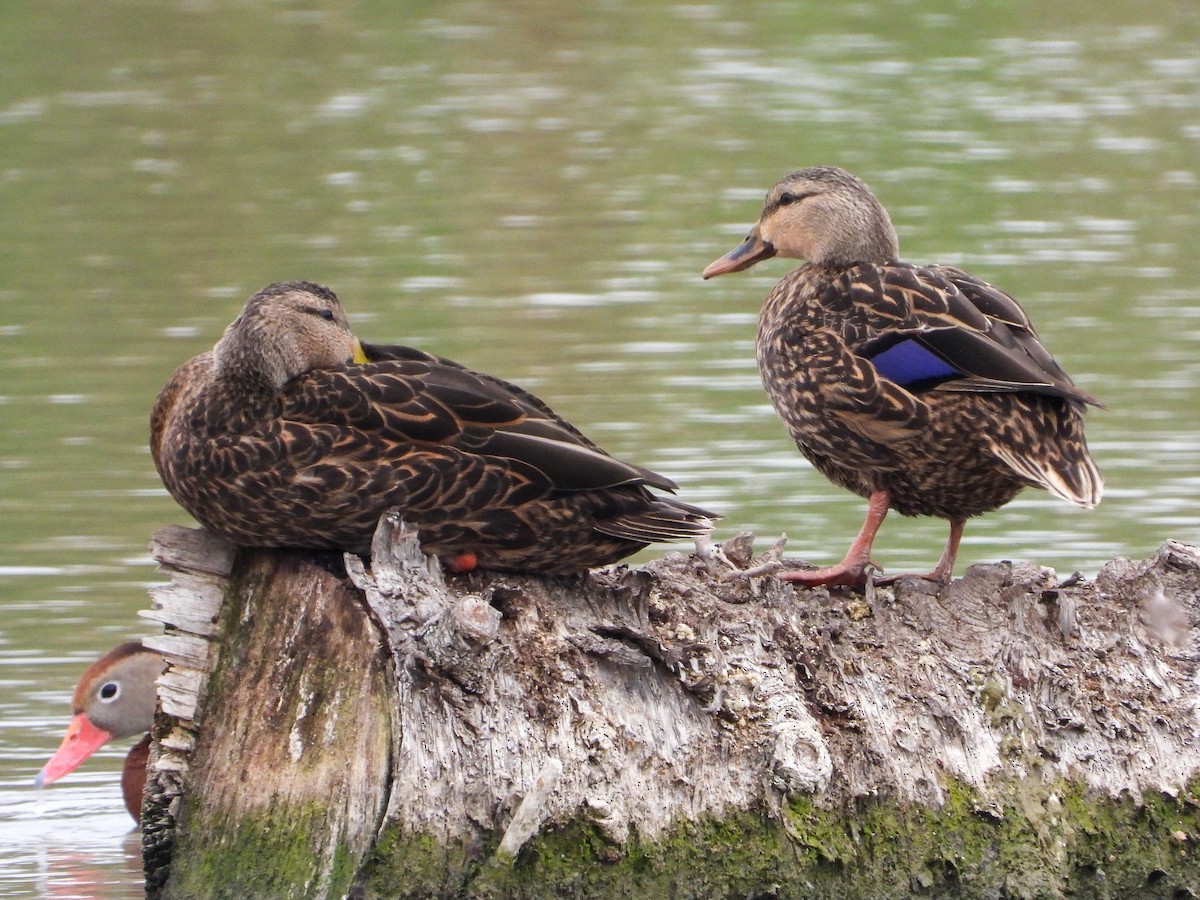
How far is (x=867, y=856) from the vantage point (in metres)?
4.58

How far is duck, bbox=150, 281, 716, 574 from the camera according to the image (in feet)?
15.4

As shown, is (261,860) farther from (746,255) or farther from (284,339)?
(746,255)

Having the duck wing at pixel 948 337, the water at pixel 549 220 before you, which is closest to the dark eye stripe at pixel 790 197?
the duck wing at pixel 948 337

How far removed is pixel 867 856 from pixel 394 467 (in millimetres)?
1302

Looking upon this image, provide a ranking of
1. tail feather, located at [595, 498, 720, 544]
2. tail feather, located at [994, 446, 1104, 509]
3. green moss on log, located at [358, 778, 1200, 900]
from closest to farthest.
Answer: green moss on log, located at [358, 778, 1200, 900] → tail feather, located at [595, 498, 720, 544] → tail feather, located at [994, 446, 1104, 509]

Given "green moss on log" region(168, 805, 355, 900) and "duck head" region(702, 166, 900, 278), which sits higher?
"duck head" region(702, 166, 900, 278)

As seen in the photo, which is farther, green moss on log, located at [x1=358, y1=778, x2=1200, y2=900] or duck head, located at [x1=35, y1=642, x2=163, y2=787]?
duck head, located at [x1=35, y1=642, x2=163, y2=787]

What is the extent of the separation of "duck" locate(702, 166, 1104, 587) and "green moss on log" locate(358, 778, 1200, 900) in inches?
25.1

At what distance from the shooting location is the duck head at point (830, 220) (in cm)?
561

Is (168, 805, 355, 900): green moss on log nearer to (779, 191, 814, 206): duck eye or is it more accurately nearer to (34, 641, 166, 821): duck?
(34, 641, 166, 821): duck

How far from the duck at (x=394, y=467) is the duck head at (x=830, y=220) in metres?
1.03

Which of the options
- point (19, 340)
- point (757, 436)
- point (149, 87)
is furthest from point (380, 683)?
point (149, 87)

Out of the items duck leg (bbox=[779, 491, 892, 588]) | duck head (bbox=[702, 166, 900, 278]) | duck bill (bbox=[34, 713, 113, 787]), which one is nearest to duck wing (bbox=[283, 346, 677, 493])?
duck leg (bbox=[779, 491, 892, 588])

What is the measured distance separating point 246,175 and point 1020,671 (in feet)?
32.5
